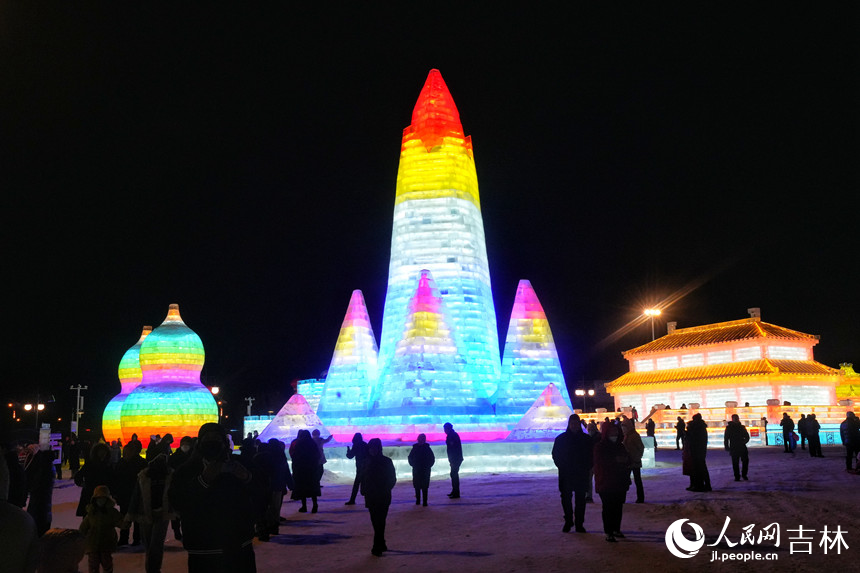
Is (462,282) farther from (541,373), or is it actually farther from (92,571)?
(92,571)

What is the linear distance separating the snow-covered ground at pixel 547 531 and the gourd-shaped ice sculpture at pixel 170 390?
14951 mm

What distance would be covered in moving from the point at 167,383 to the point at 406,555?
2432 centimetres

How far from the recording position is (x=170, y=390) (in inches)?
1174

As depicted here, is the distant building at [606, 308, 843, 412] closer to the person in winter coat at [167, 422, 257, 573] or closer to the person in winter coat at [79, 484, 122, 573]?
the person in winter coat at [79, 484, 122, 573]

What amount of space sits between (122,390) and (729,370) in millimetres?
31386

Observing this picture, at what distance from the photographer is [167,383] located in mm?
30062

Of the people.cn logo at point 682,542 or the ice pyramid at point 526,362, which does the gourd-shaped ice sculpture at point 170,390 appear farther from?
the people.cn logo at point 682,542

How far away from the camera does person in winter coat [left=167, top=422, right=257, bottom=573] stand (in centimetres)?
445

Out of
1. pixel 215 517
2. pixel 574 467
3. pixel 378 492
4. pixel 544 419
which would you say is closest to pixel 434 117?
pixel 544 419

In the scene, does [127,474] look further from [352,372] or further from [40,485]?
[352,372]

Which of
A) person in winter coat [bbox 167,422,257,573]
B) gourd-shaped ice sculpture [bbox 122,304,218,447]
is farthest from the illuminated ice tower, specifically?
person in winter coat [bbox 167,422,257,573]

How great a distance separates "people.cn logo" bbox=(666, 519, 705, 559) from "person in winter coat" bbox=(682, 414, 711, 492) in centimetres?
389

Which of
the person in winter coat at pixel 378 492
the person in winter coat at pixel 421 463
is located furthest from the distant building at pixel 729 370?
the person in winter coat at pixel 378 492

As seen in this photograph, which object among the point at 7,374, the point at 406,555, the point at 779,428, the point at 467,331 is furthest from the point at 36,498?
the point at 7,374
